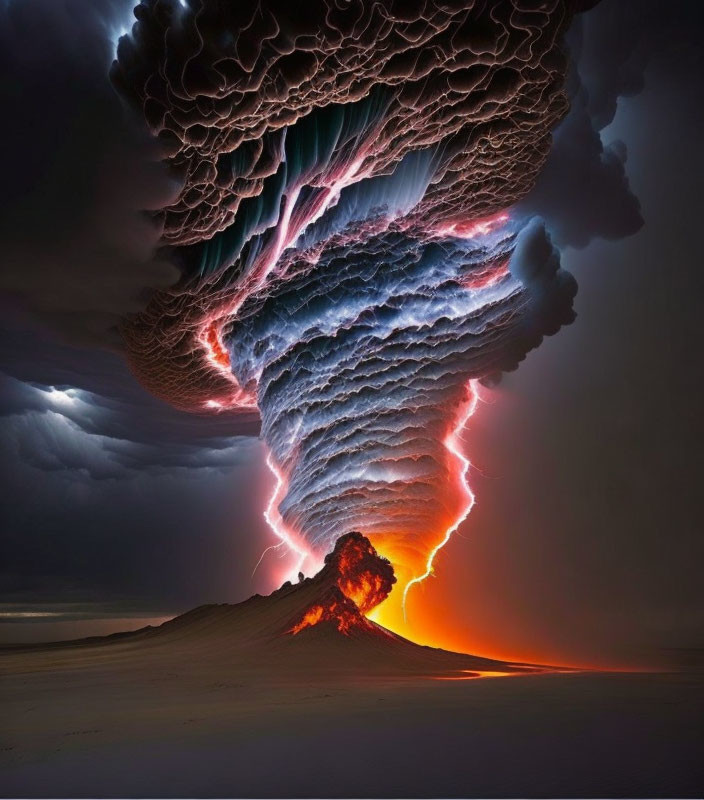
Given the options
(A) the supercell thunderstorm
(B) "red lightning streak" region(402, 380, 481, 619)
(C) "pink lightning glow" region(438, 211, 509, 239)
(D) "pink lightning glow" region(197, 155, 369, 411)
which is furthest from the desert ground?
A: (C) "pink lightning glow" region(438, 211, 509, 239)

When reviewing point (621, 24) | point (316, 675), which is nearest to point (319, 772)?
point (316, 675)

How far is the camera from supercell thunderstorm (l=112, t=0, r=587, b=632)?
21.5 ft

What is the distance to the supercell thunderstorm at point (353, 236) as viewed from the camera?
6562 millimetres

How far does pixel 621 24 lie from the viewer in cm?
920

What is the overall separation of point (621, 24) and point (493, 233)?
3.16 metres

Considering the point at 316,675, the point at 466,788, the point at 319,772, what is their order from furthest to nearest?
the point at 316,675 → the point at 319,772 → the point at 466,788

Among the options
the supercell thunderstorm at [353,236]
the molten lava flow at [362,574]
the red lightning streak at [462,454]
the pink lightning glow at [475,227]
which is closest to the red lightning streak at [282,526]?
the supercell thunderstorm at [353,236]

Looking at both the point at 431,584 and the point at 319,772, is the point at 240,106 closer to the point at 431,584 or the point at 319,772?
the point at 319,772

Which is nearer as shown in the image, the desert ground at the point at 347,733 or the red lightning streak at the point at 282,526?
the desert ground at the point at 347,733

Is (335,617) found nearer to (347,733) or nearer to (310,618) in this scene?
(310,618)

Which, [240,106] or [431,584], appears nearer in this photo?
[240,106]

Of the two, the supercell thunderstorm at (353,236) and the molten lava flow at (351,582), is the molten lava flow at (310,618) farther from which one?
the supercell thunderstorm at (353,236)

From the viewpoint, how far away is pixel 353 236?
10.0m

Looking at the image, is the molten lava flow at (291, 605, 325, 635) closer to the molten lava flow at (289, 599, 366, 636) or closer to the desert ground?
the molten lava flow at (289, 599, 366, 636)
